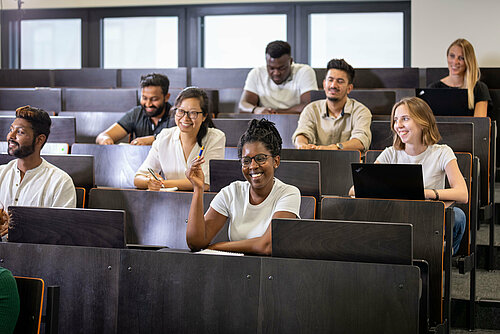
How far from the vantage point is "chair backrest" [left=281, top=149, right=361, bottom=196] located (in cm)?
328

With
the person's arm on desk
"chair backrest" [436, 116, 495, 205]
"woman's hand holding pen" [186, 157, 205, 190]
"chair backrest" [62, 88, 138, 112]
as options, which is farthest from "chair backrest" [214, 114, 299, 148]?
"woman's hand holding pen" [186, 157, 205, 190]

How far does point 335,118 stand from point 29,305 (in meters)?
2.49

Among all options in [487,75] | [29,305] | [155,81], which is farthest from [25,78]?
[29,305]

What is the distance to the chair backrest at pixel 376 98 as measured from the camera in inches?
173

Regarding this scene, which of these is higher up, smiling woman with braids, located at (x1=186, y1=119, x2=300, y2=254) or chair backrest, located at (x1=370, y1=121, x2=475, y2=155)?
chair backrest, located at (x1=370, y1=121, x2=475, y2=155)

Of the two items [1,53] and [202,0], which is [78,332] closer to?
[202,0]

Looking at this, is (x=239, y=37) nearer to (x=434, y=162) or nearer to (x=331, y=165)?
(x=331, y=165)

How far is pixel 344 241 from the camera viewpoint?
1943 mm

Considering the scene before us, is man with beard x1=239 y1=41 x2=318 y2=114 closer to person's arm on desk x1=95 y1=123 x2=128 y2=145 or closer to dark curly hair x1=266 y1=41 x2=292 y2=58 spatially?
dark curly hair x1=266 y1=41 x2=292 y2=58

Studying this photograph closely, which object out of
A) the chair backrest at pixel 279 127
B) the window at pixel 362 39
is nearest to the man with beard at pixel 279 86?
the chair backrest at pixel 279 127

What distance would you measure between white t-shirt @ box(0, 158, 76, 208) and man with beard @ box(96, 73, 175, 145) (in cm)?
99

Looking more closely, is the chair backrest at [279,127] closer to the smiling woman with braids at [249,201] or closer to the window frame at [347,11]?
the smiling woman with braids at [249,201]

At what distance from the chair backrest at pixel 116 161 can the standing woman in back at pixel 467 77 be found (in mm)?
2076

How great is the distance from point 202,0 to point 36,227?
508 centimetres
